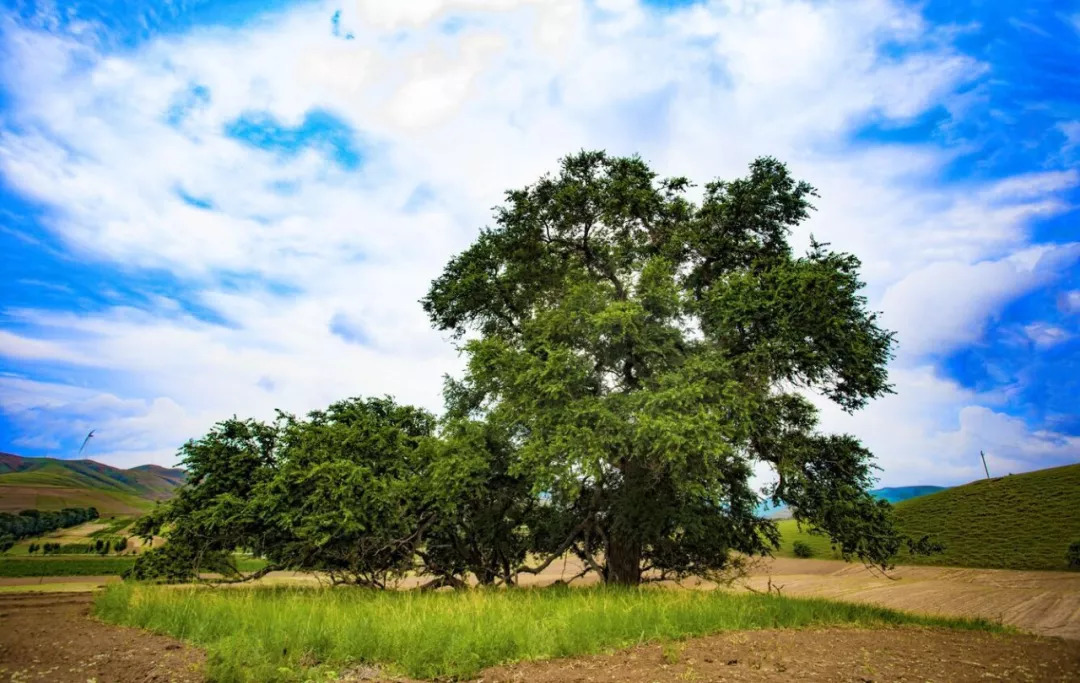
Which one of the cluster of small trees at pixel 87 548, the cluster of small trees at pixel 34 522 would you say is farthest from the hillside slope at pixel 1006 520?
the cluster of small trees at pixel 34 522

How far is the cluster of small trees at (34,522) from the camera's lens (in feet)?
243

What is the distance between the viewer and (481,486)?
1739 centimetres

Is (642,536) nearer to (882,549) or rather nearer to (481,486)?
(481,486)

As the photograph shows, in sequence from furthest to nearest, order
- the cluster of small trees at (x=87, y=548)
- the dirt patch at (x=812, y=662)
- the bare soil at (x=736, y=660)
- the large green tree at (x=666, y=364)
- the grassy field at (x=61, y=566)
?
1. the cluster of small trees at (x=87, y=548)
2. the grassy field at (x=61, y=566)
3. the large green tree at (x=666, y=364)
4. the bare soil at (x=736, y=660)
5. the dirt patch at (x=812, y=662)

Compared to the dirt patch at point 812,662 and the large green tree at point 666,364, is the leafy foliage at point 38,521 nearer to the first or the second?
the large green tree at point 666,364

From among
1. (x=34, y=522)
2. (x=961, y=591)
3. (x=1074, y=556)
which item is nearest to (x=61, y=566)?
(x=34, y=522)

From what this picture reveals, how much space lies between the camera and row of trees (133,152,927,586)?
15531 millimetres

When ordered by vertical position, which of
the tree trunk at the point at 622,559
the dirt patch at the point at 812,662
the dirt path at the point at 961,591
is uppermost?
the tree trunk at the point at 622,559

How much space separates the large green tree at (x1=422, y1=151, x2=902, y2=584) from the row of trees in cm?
8

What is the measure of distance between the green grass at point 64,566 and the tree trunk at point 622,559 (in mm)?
44231

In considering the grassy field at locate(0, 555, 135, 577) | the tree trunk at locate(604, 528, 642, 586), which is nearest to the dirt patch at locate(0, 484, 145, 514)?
the grassy field at locate(0, 555, 135, 577)

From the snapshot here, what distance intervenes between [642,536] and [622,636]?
8105 mm

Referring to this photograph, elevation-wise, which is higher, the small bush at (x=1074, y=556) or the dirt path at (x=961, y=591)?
the small bush at (x=1074, y=556)

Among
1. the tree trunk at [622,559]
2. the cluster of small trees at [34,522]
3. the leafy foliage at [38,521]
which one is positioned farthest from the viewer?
the leafy foliage at [38,521]
